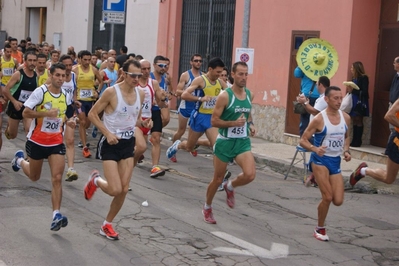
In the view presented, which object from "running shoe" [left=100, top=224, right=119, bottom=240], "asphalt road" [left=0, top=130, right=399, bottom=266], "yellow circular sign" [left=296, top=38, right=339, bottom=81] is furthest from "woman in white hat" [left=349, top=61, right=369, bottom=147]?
"running shoe" [left=100, top=224, right=119, bottom=240]

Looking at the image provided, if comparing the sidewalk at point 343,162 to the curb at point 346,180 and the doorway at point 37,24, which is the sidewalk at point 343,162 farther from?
the doorway at point 37,24

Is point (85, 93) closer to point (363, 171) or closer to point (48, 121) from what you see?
point (48, 121)

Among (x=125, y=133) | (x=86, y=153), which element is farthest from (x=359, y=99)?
(x=125, y=133)

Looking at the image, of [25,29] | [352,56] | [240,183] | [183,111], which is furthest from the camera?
[25,29]

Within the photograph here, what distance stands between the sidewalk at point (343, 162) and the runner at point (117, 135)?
5413 millimetres

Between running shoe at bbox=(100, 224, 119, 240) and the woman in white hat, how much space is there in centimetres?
825

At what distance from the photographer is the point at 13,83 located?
12125mm

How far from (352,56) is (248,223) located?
24.7ft

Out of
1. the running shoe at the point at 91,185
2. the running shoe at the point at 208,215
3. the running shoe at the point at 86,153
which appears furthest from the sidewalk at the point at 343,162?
the running shoe at the point at 91,185

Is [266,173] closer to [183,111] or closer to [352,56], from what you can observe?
[183,111]

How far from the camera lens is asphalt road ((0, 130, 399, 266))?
7.56 metres

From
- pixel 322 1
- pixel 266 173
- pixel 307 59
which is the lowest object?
pixel 266 173

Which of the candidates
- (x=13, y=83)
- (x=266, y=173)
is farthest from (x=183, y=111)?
(x=13, y=83)

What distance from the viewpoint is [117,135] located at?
8289 millimetres
